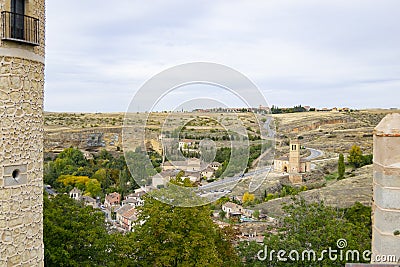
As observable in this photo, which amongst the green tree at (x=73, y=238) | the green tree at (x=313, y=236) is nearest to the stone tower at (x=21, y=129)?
the green tree at (x=73, y=238)

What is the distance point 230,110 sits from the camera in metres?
7.52

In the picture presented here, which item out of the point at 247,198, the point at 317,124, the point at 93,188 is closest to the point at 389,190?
the point at 247,198

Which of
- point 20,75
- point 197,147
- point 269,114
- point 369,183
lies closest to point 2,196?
point 20,75

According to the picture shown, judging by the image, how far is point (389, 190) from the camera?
707 centimetres

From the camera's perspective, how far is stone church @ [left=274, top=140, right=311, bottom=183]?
50406mm

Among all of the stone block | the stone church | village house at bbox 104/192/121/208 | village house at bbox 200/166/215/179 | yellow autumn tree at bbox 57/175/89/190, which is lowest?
village house at bbox 104/192/121/208

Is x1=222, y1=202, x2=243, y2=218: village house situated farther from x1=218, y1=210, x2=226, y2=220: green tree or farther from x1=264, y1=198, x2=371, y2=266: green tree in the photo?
x1=264, y1=198, x2=371, y2=266: green tree

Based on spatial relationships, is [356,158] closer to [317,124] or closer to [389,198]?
[317,124]

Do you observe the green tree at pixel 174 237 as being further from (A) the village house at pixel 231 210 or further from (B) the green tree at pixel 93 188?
(B) the green tree at pixel 93 188

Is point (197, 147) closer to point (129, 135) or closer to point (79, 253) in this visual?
point (129, 135)

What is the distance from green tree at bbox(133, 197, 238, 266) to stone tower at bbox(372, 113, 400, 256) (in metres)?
4.86

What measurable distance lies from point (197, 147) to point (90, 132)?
57.1 meters

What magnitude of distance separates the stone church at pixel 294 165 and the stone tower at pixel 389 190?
43419 mm

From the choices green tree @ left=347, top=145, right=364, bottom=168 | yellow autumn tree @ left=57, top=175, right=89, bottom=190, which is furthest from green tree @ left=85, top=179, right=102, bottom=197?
A: green tree @ left=347, top=145, right=364, bottom=168
